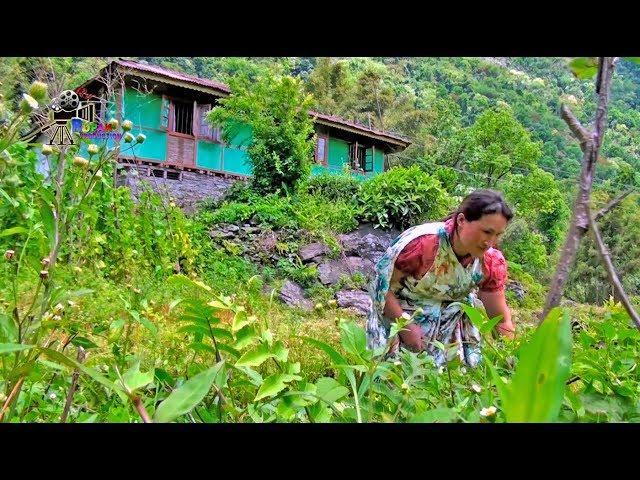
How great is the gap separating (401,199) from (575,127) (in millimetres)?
7910

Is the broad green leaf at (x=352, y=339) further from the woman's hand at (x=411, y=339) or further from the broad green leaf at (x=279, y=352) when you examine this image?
the woman's hand at (x=411, y=339)

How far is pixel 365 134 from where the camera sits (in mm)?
11336

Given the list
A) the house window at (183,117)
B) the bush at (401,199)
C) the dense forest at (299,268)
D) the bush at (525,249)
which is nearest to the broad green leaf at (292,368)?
the dense forest at (299,268)

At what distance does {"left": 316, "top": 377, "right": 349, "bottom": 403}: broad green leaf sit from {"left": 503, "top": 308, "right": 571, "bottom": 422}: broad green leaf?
162 millimetres

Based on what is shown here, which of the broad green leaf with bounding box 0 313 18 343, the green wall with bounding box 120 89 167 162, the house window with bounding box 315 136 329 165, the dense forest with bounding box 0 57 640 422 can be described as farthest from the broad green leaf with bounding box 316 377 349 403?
the house window with bounding box 315 136 329 165

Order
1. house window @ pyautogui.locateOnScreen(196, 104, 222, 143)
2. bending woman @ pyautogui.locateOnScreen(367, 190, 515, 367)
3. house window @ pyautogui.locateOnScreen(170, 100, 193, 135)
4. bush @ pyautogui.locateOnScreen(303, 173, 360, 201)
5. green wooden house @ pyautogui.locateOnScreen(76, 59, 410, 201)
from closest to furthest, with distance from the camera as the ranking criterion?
bending woman @ pyautogui.locateOnScreen(367, 190, 515, 367) < green wooden house @ pyautogui.locateOnScreen(76, 59, 410, 201) < bush @ pyautogui.locateOnScreen(303, 173, 360, 201) < house window @ pyautogui.locateOnScreen(170, 100, 193, 135) < house window @ pyautogui.locateOnScreen(196, 104, 222, 143)

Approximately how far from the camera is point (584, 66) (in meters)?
0.37

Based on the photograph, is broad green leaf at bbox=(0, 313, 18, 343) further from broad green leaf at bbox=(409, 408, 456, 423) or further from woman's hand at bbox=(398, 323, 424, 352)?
woman's hand at bbox=(398, 323, 424, 352)

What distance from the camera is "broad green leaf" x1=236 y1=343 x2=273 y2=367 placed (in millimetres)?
378

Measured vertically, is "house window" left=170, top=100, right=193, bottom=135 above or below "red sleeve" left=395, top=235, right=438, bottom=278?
above

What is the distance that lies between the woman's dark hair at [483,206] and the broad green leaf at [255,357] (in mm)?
1196

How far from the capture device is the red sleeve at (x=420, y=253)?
Result: 159 centimetres
